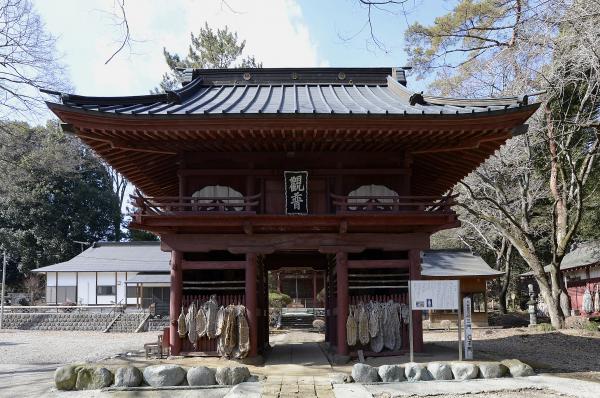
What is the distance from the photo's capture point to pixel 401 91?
15.0m

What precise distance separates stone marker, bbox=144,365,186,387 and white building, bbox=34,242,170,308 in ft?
104

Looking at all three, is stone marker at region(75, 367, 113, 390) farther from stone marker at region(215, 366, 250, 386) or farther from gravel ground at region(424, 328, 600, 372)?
gravel ground at region(424, 328, 600, 372)

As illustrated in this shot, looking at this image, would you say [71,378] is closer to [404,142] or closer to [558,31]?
[404,142]

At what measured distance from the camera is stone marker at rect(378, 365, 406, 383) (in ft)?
35.9

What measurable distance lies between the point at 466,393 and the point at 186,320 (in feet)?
21.1

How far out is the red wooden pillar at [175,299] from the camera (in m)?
12.9

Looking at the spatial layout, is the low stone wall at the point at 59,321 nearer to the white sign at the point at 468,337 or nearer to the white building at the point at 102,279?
the white building at the point at 102,279

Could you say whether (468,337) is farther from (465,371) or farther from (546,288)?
(546,288)

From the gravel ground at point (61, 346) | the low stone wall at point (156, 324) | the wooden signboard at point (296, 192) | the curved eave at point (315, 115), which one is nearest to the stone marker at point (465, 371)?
the wooden signboard at point (296, 192)

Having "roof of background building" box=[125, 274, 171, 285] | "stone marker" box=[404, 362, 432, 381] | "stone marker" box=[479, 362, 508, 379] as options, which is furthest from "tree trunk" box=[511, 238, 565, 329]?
"roof of background building" box=[125, 274, 171, 285]

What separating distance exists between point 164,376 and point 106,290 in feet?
117

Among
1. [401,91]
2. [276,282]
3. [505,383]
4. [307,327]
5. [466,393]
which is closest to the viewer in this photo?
[466,393]

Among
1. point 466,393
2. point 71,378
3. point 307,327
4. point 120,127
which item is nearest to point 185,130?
point 120,127

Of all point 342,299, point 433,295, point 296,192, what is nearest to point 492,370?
point 433,295
